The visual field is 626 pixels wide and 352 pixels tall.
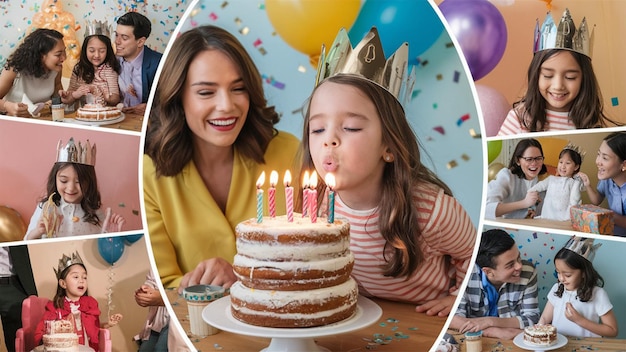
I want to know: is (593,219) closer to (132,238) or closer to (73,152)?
(132,238)

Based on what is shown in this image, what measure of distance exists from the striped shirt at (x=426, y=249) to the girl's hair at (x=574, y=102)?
401 millimetres

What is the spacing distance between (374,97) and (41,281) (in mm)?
1376

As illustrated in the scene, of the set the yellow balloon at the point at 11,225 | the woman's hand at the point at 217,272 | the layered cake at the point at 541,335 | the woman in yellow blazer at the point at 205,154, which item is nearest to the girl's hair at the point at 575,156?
the layered cake at the point at 541,335

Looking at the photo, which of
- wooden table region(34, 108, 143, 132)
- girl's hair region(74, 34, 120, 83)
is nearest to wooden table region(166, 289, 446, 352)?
wooden table region(34, 108, 143, 132)

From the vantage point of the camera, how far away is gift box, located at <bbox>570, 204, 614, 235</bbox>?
2.71 meters

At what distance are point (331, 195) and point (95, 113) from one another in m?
0.95

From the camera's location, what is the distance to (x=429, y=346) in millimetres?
2885

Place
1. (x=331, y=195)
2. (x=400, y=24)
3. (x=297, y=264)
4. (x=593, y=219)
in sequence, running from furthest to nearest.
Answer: (x=400, y=24), (x=593, y=219), (x=331, y=195), (x=297, y=264)

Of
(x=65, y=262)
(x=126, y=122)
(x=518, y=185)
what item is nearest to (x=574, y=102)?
(x=518, y=185)

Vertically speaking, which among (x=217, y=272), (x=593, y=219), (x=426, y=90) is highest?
(x=426, y=90)

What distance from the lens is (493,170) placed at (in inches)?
112

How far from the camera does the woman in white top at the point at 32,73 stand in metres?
2.83

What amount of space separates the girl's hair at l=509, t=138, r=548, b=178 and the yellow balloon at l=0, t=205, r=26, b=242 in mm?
1774

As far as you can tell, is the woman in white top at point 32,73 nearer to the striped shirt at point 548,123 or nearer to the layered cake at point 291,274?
the layered cake at point 291,274
